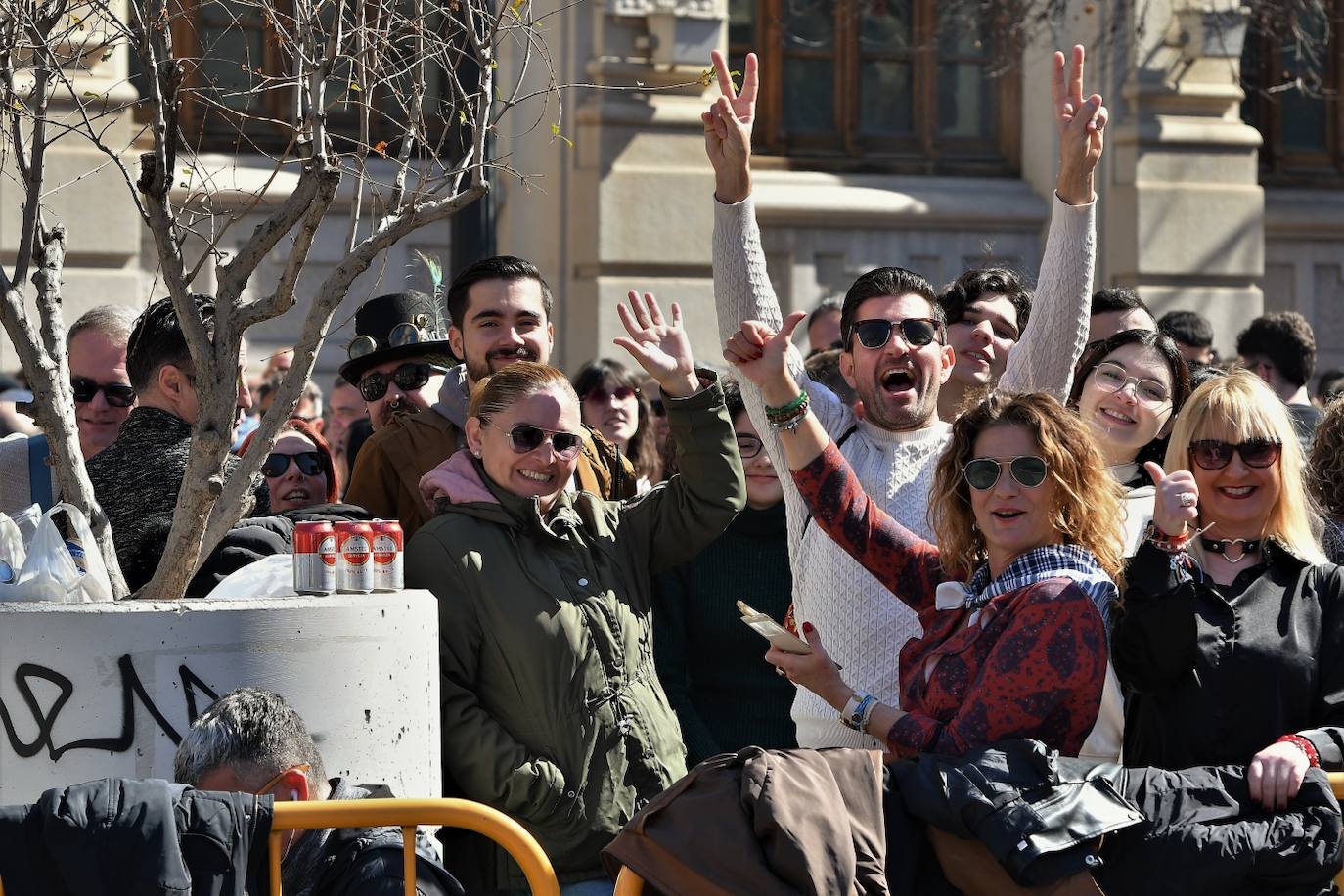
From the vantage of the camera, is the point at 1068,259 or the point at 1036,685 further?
the point at 1068,259

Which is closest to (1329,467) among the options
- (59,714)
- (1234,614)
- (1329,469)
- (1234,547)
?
(1329,469)

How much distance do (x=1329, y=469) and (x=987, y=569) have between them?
5.40 feet

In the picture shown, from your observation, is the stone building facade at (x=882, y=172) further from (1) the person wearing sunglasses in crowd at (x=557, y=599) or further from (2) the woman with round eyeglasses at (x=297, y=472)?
(1) the person wearing sunglasses in crowd at (x=557, y=599)

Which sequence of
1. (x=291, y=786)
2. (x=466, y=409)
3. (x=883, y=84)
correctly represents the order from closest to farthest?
(x=291, y=786) → (x=466, y=409) → (x=883, y=84)

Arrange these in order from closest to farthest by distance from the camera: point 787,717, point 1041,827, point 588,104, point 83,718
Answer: point 1041,827 < point 83,718 < point 787,717 < point 588,104

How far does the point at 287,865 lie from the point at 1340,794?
6.55 ft

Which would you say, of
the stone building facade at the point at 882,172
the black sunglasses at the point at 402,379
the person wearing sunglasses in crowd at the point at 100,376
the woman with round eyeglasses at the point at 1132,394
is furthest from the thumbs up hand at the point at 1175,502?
the stone building facade at the point at 882,172

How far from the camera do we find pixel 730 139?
14.8 ft

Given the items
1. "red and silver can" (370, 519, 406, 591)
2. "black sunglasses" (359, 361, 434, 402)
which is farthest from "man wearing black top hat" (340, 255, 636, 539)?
"red and silver can" (370, 519, 406, 591)

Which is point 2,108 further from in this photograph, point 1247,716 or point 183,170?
point 1247,716

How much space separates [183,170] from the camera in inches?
177

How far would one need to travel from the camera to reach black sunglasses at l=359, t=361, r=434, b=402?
18.0 feet

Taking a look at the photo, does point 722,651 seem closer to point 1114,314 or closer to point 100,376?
point 1114,314

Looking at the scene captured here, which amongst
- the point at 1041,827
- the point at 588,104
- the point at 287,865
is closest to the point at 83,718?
the point at 287,865
